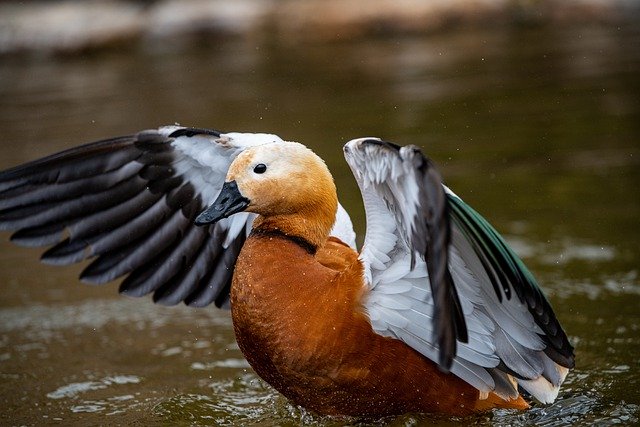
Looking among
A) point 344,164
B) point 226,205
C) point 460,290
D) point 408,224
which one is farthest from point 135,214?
point 344,164

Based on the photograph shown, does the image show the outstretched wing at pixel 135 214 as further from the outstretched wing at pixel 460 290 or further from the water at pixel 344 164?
the outstretched wing at pixel 460 290

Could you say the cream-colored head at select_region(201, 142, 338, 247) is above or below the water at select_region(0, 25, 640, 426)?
above

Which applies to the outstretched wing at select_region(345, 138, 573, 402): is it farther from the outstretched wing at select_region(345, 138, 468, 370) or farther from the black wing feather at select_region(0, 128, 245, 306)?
the black wing feather at select_region(0, 128, 245, 306)

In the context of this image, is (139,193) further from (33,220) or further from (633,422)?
(633,422)

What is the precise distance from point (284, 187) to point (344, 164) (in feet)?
16.6

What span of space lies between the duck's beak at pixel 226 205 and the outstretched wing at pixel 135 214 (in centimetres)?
73

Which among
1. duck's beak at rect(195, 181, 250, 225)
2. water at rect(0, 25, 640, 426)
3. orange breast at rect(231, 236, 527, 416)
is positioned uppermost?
duck's beak at rect(195, 181, 250, 225)

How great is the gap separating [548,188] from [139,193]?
154 inches

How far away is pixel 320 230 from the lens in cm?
418

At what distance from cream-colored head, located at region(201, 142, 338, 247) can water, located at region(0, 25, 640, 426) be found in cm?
88

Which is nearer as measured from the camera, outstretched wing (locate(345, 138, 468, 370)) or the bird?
outstretched wing (locate(345, 138, 468, 370))

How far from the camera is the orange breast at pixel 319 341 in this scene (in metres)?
3.96

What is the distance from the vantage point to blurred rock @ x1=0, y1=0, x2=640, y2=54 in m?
17.6

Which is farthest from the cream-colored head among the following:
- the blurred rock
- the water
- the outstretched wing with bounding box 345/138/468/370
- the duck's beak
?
the blurred rock
